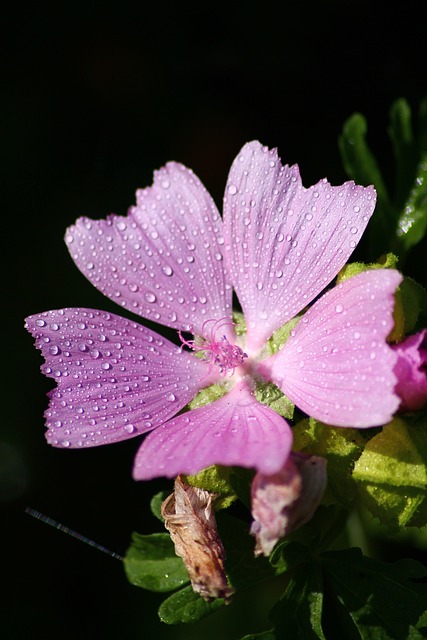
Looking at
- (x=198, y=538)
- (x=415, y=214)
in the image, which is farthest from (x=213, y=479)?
(x=415, y=214)

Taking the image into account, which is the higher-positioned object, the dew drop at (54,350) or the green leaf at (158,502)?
the dew drop at (54,350)

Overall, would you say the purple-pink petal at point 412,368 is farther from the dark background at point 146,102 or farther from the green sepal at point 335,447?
the dark background at point 146,102

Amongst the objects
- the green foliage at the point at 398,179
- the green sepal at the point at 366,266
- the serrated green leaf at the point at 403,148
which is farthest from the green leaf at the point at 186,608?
the serrated green leaf at the point at 403,148

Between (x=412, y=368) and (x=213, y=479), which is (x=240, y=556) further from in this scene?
(x=412, y=368)

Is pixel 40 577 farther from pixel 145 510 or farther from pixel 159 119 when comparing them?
pixel 159 119

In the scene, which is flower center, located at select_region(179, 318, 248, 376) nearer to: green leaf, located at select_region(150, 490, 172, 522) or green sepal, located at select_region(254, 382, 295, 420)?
green sepal, located at select_region(254, 382, 295, 420)

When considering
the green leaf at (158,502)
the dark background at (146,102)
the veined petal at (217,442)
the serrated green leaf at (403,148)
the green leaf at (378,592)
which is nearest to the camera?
the veined petal at (217,442)
